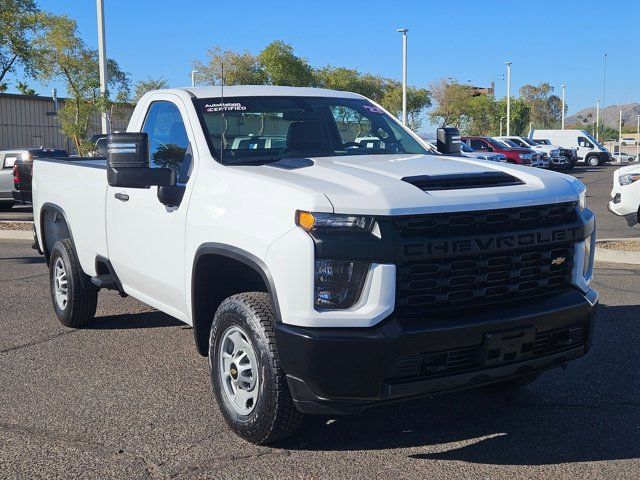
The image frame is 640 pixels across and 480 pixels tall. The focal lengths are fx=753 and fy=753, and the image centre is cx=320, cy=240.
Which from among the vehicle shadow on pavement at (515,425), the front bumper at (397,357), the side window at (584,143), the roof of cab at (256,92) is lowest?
the vehicle shadow on pavement at (515,425)

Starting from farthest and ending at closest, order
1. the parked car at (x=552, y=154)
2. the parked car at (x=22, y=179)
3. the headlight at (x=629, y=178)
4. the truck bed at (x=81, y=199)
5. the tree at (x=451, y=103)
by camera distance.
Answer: the tree at (x=451, y=103) < the parked car at (x=552, y=154) < the parked car at (x=22, y=179) < the headlight at (x=629, y=178) < the truck bed at (x=81, y=199)

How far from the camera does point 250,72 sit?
4866 cm

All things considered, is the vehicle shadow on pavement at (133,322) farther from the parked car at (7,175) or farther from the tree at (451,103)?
the tree at (451,103)

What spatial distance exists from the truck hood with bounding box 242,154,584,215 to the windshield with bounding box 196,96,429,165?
0.35 metres

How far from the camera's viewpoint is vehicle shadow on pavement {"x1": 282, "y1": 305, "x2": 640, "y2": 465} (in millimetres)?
4008

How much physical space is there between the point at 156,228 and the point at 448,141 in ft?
7.37

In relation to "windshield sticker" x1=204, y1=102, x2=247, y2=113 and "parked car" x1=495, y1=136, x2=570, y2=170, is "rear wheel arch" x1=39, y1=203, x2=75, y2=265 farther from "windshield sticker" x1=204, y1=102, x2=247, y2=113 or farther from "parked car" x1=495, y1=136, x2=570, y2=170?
"parked car" x1=495, y1=136, x2=570, y2=170

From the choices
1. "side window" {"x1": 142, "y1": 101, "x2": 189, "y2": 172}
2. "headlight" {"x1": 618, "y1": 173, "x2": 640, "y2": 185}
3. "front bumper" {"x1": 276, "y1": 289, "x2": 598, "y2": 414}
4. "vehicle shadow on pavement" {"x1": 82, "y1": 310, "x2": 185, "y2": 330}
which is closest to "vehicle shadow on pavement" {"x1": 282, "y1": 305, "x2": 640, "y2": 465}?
"front bumper" {"x1": 276, "y1": 289, "x2": 598, "y2": 414}

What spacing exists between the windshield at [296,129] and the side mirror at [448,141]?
0.77ft

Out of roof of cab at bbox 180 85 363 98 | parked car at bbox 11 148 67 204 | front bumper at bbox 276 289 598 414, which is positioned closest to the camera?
front bumper at bbox 276 289 598 414

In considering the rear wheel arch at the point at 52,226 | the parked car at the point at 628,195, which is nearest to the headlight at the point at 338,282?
the rear wheel arch at the point at 52,226

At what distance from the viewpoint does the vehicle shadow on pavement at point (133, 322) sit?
22.4 feet

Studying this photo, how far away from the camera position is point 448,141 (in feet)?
18.4

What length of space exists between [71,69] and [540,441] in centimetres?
3563
